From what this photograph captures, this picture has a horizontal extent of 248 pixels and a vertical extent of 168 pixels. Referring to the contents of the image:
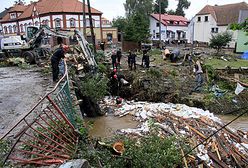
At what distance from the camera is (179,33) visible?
158ft

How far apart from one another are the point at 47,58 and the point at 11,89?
28.6 feet

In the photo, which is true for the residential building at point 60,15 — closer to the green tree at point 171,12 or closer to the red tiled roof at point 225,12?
the red tiled roof at point 225,12

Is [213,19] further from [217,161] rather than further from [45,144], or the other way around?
[45,144]

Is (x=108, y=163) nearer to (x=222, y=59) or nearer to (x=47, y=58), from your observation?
(x=47, y=58)

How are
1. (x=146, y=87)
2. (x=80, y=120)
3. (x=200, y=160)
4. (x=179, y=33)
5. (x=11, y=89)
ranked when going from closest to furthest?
(x=80, y=120) < (x=200, y=160) < (x=11, y=89) < (x=146, y=87) < (x=179, y=33)

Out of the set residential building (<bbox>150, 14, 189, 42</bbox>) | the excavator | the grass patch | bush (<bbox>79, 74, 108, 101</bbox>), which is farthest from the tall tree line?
bush (<bbox>79, 74, 108, 101</bbox>)

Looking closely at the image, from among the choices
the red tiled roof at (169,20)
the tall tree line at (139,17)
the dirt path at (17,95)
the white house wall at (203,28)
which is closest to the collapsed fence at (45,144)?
the dirt path at (17,95)

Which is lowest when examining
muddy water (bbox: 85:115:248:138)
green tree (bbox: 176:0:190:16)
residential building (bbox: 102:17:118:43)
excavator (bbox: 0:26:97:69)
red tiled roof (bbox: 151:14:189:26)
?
muddy water (bbox: 85:115:248:138)

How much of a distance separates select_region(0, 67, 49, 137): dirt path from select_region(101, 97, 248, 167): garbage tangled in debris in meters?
3.64

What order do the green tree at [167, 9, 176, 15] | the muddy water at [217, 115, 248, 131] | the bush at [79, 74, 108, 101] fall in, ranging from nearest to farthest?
the bush at [79, 74, 108, 101]
the muddy water at [217, 115, 248, 131]
the green tree at [167, 9, 176, 15]

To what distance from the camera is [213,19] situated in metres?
38.3

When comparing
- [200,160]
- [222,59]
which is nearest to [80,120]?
[200,160]

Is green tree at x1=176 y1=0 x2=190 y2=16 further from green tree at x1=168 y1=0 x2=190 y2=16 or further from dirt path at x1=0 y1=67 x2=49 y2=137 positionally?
dirt path at x1=0 y1=67 x2=49 y2=137

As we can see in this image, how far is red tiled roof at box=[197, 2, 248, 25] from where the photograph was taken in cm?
3697
